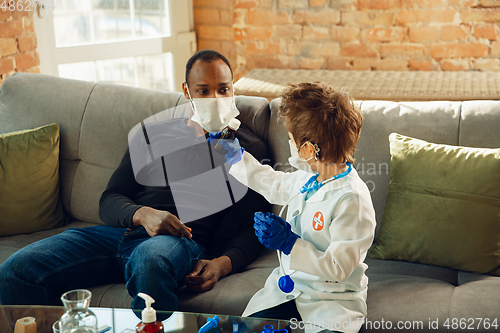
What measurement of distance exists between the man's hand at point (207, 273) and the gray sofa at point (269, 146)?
0.02 m

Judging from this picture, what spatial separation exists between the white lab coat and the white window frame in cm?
189

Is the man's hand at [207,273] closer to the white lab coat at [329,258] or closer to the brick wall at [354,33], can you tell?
the white lab coat at [329,258]

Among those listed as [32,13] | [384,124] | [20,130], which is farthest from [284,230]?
[32,13]

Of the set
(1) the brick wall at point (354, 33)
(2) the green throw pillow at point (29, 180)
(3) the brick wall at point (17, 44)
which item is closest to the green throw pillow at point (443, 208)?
(2) the green throw pillow at point (29, 180)

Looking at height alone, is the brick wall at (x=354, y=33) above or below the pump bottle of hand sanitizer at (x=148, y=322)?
above

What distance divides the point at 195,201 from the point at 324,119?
59cm

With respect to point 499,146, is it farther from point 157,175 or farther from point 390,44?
point 390,44

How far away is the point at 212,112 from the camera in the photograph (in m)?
1.51

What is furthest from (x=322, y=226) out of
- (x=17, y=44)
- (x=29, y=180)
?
(x=17, y=44)

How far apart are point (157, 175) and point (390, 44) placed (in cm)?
195

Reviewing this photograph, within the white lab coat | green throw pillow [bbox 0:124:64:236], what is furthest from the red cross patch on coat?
green throw pillow [bbox 0:124:64:236]

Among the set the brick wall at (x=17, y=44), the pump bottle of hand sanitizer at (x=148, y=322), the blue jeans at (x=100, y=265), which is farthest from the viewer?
the brick wall at (x=17, y=44)

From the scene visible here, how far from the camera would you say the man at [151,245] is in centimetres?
132

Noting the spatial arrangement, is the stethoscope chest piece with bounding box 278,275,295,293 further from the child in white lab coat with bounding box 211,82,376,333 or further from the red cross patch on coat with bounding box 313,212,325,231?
the red cross patch on coat with bounding box 313,212,325,231
